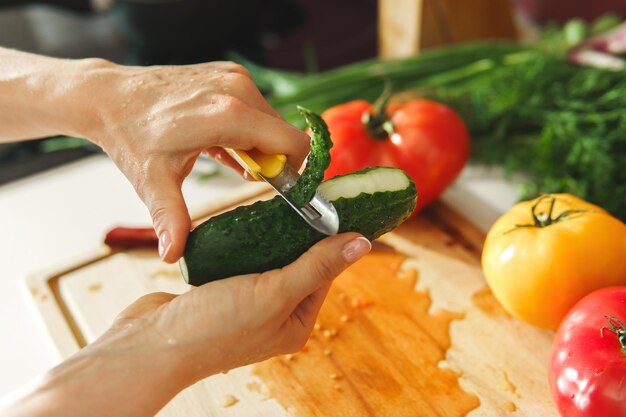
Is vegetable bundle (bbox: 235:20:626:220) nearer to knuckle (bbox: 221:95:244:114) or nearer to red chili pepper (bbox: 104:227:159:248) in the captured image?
red chili pepper (bbox: 104:227:159:248)

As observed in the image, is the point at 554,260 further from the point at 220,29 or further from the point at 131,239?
the point at 220,29

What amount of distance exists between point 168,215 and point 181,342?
176mm

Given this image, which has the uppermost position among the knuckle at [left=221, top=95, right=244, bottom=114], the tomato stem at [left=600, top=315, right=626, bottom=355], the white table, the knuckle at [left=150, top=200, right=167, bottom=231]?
the knuckle at [left=221, top=95, right=244, bottom=114]

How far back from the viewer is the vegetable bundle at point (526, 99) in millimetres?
1501

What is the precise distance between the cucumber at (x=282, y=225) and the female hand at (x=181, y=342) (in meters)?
0.04

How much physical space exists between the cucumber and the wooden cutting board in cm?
27

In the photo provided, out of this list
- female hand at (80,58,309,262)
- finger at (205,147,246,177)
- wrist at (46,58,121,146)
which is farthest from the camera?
finger at (205,147,246,177)

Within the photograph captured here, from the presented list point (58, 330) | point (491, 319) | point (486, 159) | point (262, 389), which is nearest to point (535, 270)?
point (491, 319)

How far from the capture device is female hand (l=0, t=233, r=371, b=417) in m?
0.89

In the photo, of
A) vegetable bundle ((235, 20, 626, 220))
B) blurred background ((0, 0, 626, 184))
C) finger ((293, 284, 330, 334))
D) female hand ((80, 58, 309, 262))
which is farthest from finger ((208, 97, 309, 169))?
blurred background ((0, 0, 626, 184))

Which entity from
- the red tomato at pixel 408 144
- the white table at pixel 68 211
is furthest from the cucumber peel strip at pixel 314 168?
the white table at pixel 68 211

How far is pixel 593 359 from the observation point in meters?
0.94

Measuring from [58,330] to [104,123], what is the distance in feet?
1.42

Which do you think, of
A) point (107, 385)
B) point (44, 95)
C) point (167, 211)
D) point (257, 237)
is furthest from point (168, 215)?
point (44, 95)
